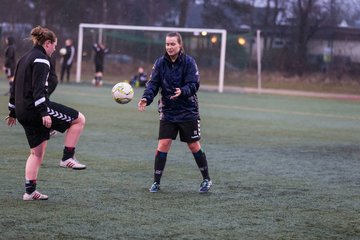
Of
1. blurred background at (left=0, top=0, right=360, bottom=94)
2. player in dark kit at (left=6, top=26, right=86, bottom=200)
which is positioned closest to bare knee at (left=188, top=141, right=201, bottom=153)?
player in dark kit at (left=6, top=26, right=86, bottom=200)

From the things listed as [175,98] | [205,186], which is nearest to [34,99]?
[175,98]

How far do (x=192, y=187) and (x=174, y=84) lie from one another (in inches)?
52.3

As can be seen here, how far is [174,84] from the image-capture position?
910cm

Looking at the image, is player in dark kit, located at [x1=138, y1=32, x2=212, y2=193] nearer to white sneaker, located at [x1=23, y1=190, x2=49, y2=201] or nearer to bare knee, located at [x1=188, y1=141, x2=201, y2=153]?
bare knee, located at [x1=188, y1=141, x2=201, y2=153]

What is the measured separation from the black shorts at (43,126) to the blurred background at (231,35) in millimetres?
27097

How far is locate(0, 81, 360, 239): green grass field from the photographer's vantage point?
7.25m

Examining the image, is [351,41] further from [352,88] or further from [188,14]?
[188,14]

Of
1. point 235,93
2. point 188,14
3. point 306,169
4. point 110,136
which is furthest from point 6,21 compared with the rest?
point 306,169

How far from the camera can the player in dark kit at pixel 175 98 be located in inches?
356

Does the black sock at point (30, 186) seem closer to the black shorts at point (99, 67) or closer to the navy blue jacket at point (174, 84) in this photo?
the navy blue jacket at point (174, 84)

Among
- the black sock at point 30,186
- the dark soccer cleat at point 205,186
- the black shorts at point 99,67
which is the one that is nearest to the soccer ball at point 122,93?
the dark soccer cleat at point 205,186

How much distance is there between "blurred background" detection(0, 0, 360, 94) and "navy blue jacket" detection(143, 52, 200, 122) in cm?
2662

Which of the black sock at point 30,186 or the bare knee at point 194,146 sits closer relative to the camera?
the black sock at point 30,186

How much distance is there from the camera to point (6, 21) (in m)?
44.5
